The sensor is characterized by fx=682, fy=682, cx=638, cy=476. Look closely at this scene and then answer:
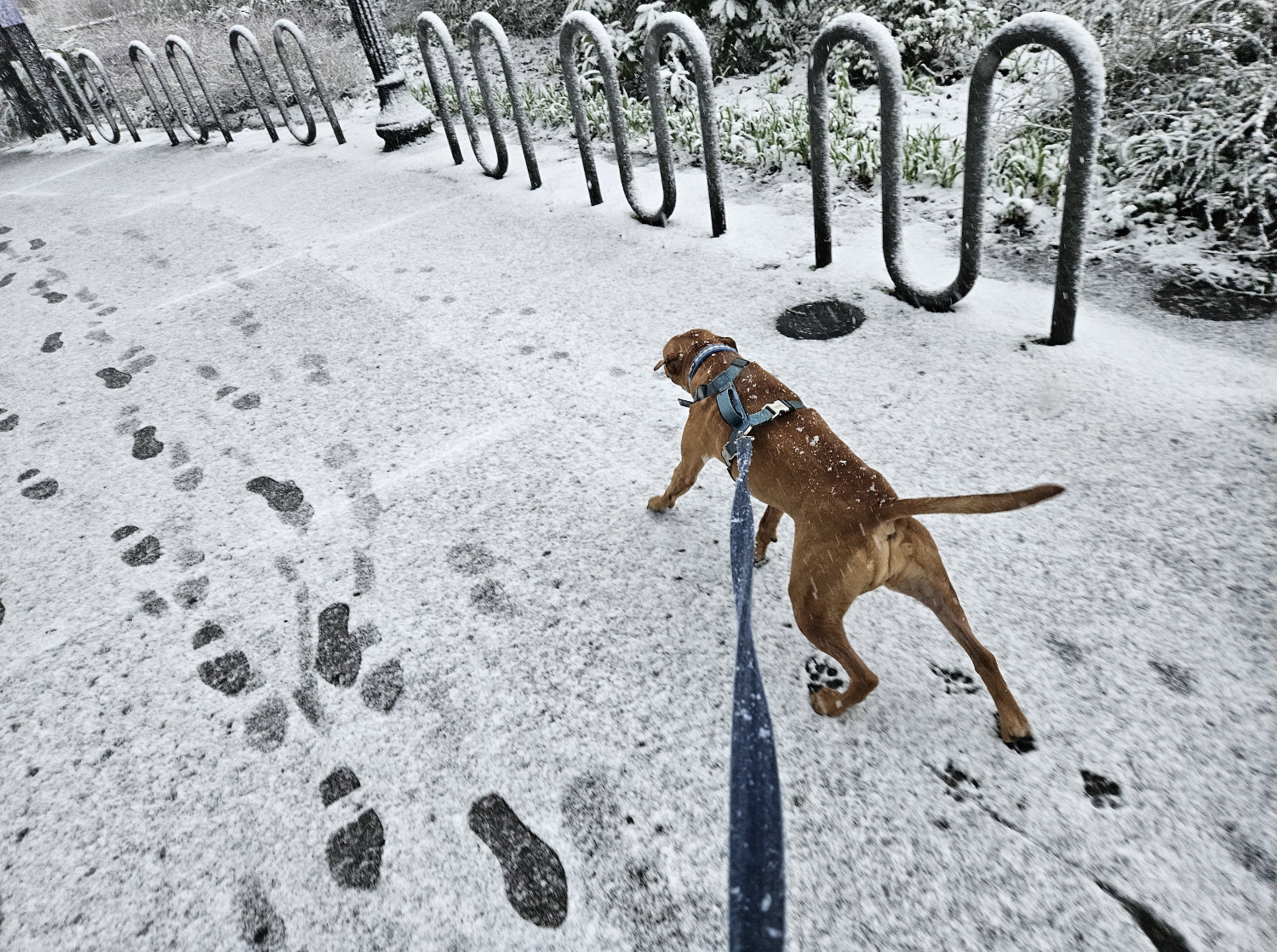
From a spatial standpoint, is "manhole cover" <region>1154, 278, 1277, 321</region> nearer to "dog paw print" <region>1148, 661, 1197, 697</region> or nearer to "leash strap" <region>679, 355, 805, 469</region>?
"dog paw print" <region>1148, 661, 1197, 697</region>

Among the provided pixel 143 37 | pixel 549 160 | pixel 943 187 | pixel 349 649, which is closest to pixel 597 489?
pixel 349 649

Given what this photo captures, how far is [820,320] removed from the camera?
113 inches

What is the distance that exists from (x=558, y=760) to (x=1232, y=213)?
3414 millimetres

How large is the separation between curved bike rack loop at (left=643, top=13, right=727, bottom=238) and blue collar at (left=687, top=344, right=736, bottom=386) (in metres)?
1.79

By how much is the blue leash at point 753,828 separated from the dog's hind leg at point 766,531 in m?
0.80

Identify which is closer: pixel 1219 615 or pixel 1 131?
pixel 1219 615

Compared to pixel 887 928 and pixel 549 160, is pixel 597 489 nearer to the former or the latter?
pixel 887 928

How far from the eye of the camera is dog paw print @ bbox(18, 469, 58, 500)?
2.62m

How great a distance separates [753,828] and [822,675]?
2.84 ft

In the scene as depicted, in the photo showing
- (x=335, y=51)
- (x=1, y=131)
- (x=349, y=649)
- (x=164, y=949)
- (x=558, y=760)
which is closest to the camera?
(x=164, y=949)

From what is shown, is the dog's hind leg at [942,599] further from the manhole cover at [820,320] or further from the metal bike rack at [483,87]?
the metal bike rack at [483,87]

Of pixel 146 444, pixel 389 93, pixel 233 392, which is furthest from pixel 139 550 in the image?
pixel 389 93

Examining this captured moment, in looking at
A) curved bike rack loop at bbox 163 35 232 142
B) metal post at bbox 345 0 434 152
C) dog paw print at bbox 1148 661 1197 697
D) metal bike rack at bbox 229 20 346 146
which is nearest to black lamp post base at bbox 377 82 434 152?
metal post at bbox 345 0 434 152

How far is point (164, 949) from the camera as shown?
1.32 metres
